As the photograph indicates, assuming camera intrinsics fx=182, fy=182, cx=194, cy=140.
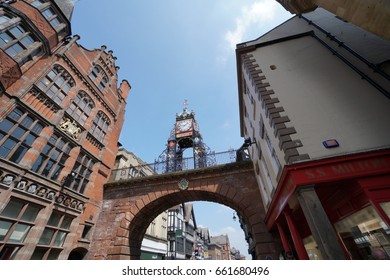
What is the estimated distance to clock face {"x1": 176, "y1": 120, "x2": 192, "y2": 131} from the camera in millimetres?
19172

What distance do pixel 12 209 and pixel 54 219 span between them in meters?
2.40

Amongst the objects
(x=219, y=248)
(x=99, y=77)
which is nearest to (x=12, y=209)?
(x=99, y=77)

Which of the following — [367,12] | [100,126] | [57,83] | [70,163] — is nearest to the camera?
[367,12]

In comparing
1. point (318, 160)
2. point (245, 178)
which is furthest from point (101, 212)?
point (318, 160)

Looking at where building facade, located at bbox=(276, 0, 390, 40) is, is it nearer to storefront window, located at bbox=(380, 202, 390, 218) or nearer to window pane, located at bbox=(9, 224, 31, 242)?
storefront window, located at bbox=(380, 202, 390, 218)

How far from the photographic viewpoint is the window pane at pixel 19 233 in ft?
26.7

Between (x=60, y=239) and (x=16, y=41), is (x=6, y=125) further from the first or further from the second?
(x=60, y=239)

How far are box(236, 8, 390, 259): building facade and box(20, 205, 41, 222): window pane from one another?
450 inches

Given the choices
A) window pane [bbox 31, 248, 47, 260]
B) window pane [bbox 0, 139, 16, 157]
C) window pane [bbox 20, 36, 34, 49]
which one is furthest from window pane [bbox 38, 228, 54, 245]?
window pane [bbox 20, 36, 34, 49]

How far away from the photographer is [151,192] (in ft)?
42.5

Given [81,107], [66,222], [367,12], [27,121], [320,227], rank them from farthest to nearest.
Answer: [81,107] → [66,222] → [27,121] → [367,12] → [320,227]

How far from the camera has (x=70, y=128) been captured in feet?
38.8

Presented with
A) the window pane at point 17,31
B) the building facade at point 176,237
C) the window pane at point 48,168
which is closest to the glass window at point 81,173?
the window pane at point 48,168

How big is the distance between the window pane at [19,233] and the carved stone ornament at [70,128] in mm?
5439
